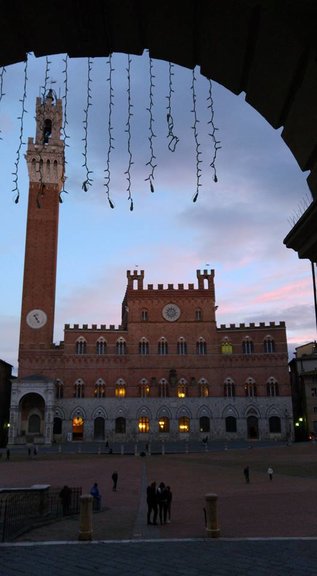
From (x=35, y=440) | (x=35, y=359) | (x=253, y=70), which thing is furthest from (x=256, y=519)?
(x=35, y=359)

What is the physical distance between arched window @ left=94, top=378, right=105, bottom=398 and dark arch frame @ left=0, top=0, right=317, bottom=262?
186 feet

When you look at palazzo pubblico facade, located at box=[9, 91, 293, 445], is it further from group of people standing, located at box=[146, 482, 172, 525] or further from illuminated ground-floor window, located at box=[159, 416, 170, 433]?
group of people standing, located at box=[146, 482, 172, 525]

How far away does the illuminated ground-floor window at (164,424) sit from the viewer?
57844 mm

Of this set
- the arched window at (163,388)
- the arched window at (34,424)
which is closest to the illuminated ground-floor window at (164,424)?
the arched window at (163,388)

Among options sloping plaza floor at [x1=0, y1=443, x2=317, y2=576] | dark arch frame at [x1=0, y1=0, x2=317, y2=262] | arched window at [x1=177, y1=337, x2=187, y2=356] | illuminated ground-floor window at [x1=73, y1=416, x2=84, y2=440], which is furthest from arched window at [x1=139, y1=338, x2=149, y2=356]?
dark arch frame at [x1=0, y1=0, x2=317, y2=262]

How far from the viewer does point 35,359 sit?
58.3 m

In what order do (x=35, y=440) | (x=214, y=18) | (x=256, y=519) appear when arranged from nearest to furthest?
1. (x=214, y=18)
2. (x=256, y=519)
3. (x=35, y=440)

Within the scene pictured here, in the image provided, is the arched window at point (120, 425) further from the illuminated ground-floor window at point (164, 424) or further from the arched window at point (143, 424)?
the illuminated ground-floor window at point (164, 424)

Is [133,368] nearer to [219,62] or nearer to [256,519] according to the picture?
[256,519]

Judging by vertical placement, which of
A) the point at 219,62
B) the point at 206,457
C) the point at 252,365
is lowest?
the point at 206,457

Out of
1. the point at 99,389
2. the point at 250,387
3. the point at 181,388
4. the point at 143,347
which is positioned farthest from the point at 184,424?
the point at 99,389

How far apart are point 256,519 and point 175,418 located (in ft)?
147

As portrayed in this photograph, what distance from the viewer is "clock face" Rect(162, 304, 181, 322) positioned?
205ft

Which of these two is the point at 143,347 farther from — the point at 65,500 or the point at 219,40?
the point at 219,40
